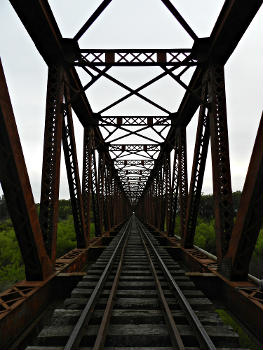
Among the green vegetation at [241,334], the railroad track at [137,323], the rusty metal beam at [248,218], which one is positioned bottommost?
the green vegetation at [241,334]

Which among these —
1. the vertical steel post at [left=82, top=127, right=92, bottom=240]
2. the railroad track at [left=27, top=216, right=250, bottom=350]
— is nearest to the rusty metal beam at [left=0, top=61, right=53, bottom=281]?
the railroad track at [left=27, top=216, right=250, bottom=350]

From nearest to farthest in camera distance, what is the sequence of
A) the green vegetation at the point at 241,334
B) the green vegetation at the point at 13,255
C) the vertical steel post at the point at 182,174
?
the green vegetation at the point at 241,334, the green vegetation at the point at 13,255, the vertical steel post at the point at 182,174

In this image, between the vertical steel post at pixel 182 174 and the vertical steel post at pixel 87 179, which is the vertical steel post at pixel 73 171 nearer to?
the vertical steel post at pixel 87 179

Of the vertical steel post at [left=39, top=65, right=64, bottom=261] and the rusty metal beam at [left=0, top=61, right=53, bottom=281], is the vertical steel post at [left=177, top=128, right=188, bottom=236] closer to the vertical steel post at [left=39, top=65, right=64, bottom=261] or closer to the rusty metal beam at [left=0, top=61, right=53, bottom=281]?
the vertical steel post at [left=39, top=65, right=64, bottom=261]

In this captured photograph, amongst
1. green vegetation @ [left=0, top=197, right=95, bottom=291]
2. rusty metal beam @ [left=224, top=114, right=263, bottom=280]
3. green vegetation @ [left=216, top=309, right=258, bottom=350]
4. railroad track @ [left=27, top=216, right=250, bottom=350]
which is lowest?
green vegetation @ [left=0, top=197, right=95, bottom=291]

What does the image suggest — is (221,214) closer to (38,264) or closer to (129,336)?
(129,336)

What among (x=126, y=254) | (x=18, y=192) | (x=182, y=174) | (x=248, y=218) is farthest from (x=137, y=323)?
(x=182, y=174)

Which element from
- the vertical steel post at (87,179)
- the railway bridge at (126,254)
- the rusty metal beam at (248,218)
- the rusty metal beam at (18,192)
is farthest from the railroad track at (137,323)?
the vertical steel post at (87,179)

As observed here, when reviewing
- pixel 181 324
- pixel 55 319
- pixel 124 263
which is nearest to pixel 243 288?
pixel 181 324

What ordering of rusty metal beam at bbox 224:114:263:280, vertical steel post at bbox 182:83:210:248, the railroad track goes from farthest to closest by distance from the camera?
vertical steel post at bbox 182:83:210:248 < rusty metal beam at bbox 224:114:263:280 < the railroad track

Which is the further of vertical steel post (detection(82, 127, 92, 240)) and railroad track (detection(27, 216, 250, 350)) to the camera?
vertical steel post (detection(82, 127, 92, 240))

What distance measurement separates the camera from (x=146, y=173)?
30.9 meters

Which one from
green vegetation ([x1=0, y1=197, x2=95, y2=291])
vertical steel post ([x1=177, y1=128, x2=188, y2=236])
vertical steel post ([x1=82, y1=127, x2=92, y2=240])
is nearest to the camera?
green vegetation ([x1=0, y1=197, x2=95, y2=291])

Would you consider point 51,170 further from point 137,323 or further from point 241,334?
Result: point 241,334
